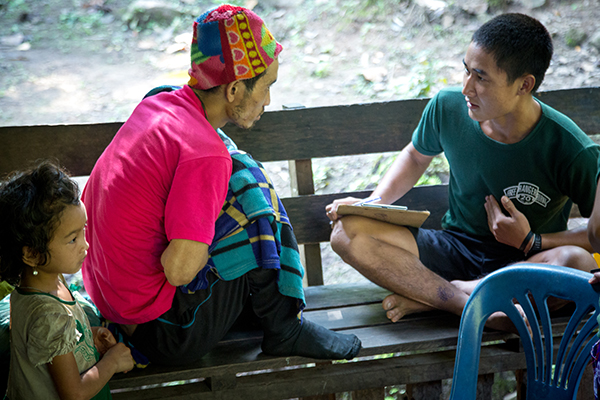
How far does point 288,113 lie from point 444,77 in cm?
350

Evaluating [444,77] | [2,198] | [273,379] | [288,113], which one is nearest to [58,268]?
[2,198]

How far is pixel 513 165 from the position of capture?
2154 millimetres

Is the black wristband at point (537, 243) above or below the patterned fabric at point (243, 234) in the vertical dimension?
below

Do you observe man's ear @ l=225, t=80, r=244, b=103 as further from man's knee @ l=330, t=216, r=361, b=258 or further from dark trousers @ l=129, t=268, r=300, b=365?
man's knee @ l=330, t=216, r=361, b=258

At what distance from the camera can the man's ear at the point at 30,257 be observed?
140cm

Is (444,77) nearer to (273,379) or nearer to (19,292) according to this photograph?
(273,379)

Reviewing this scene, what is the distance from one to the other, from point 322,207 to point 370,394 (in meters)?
0.90

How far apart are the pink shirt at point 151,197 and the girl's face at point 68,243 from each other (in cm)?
10

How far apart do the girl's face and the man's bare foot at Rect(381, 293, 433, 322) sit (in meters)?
1.27

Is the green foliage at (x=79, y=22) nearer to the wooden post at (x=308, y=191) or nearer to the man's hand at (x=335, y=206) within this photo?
the wooden post at (x=308, y=191)

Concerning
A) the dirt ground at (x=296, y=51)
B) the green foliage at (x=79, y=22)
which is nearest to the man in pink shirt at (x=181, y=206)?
the dirt ground at (x=296, y=51)

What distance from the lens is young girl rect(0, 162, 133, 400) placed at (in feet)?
4.56

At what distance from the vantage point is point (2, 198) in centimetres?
140

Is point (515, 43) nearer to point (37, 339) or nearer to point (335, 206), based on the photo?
point (335, 206)
